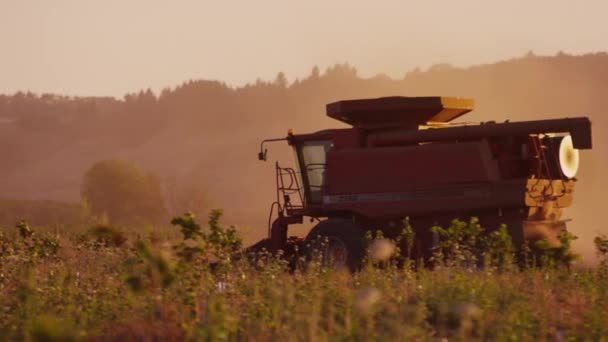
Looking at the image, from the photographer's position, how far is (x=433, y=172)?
55.3ft

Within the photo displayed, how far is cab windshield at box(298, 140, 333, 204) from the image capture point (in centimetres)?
1838

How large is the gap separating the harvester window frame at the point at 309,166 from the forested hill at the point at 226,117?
258 ft

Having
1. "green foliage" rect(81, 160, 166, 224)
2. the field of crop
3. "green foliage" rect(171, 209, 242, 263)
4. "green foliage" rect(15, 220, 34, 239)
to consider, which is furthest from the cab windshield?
"green foliage" rect(81, 160, 166, 224)

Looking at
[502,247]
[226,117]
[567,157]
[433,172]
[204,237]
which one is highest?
[226,117]

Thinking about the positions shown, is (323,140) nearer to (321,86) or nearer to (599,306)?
(599,306)

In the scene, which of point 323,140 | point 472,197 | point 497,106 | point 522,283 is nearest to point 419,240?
point 472,197

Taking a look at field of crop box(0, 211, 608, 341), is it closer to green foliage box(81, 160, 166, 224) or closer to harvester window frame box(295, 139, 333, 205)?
harvester window frame box(295, 139, 333, 205)

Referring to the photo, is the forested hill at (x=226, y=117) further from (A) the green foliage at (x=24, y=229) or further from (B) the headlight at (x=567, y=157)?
(B) the headlight at (x=567, y=157)

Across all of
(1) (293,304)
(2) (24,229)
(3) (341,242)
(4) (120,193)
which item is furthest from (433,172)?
(4) (120,193)

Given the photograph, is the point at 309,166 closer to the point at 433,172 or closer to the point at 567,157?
the point at 433,172

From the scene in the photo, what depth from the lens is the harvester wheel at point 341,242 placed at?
55.1ft

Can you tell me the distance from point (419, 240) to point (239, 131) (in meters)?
135

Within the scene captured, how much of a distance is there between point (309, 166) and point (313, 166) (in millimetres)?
82

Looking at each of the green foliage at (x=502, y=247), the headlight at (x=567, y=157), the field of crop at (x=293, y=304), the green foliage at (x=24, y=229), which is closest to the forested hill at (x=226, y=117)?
the green foliage at (x=24, y=229)
